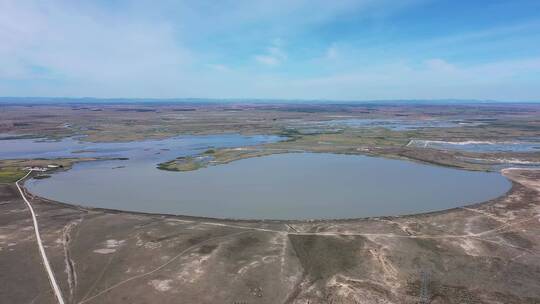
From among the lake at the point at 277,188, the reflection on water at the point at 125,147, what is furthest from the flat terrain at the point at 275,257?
the reflection on water at the point at 125,147

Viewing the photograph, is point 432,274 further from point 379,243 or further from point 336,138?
point 336,138

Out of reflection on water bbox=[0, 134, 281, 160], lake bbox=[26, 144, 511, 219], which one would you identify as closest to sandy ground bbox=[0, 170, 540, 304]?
lake bbox=[26, 144, 511, 219]

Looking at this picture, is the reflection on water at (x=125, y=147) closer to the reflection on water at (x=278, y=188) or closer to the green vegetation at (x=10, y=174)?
the reflection on water at (x=278, y=188)

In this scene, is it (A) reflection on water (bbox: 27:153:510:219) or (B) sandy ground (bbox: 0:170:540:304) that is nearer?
(B) sandy ground (bbox: 0:170:540:304)

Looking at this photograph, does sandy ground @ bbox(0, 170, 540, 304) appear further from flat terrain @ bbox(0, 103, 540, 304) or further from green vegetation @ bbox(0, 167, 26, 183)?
green vegetation @ bbox(0, 167, 26, 183)

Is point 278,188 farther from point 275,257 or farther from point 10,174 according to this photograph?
point 10,174
